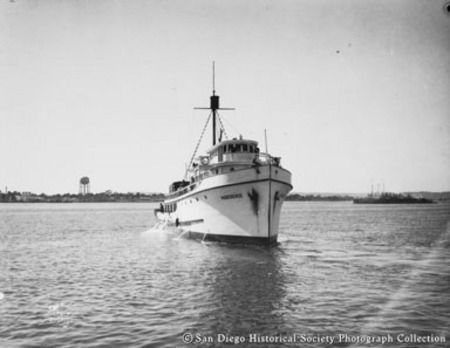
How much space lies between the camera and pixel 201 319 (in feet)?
38.5

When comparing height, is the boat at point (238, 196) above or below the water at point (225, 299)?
above

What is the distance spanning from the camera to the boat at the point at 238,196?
2614 cm

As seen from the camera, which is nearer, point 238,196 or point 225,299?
point 225,299

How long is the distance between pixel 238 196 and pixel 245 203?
66 cm

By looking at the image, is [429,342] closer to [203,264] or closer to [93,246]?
[203,264]

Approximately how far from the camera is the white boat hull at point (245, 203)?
85.6ft

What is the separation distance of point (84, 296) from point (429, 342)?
11669mm

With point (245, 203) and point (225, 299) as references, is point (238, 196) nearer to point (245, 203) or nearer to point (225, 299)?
point (245, 203)

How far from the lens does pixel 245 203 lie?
26.4m

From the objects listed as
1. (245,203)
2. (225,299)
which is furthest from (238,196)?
(225,299)

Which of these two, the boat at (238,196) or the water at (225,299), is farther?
the boat at (238,196)

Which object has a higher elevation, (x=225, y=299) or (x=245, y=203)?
(x=245, y=203)

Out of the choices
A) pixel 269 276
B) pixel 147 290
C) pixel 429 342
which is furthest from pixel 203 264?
pixel 429 342

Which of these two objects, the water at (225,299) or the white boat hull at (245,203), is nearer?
the water at (225,299)
